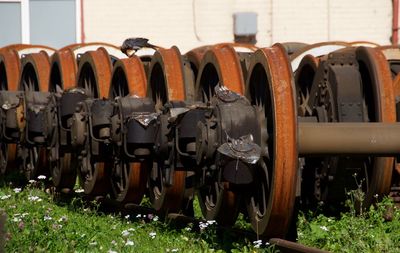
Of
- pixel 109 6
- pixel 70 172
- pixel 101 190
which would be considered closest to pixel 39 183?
pixel 70 172

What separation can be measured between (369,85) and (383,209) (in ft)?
3.13

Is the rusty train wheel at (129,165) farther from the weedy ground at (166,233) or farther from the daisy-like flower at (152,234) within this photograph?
the daisy-like flower at (152,234)

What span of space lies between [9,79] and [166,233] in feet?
15.6

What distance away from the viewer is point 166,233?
6.89m

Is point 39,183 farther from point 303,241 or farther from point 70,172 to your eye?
point 303,241

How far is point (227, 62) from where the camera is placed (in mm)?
7246

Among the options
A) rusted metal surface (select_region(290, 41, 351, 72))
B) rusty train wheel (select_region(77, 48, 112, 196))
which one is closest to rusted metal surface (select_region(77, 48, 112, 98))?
rusty train wheel (select_region(77, 48, 112, 196))

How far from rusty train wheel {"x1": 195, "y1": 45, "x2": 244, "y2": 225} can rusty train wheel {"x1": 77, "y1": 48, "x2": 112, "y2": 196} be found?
1.17m

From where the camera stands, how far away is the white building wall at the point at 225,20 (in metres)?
17.9

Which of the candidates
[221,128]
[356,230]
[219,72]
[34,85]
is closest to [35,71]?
[34,85]

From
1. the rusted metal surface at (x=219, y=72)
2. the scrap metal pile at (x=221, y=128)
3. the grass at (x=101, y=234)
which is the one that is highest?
the rusted metal surface at (x=219, y=72)

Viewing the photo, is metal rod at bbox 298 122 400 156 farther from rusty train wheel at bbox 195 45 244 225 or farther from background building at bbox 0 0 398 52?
background building at bbox 0 0 398 52

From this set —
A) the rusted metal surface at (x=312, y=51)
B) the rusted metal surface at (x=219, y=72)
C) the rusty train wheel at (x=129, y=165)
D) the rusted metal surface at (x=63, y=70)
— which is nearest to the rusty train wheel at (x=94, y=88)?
the rusty train wheel at (x=129, y=165)

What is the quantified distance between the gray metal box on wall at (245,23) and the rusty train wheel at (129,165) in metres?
9.38
